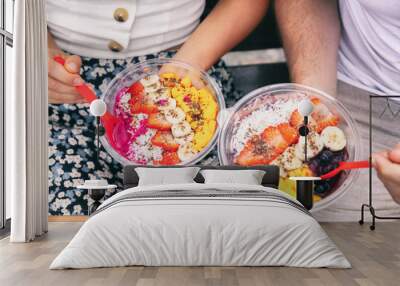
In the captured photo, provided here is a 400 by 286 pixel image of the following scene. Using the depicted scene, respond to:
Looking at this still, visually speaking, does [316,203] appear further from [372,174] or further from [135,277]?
[135,277]

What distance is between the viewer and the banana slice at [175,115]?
6996mm

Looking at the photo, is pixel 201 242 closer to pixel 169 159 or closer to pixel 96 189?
pixel 96 189

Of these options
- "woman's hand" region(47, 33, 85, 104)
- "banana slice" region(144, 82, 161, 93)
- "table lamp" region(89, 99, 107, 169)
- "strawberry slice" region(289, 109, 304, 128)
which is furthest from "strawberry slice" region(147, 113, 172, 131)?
"strawberry slice" region(289, 109, 304, 128)

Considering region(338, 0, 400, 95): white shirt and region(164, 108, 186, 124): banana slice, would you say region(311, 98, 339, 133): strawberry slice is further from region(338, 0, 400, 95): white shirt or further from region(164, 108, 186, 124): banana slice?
region(164, 108, 186, 124): banana slice

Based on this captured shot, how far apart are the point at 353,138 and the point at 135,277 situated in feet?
12.4

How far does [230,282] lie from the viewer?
3816 millimetres

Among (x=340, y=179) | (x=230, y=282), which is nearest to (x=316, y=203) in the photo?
(x=340, y=179)

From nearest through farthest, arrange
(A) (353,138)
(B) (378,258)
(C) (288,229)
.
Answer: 1. (C) (288,229)
2. (B) (378,258)
3. (A) (353,138)

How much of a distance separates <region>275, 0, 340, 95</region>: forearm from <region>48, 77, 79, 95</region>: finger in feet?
8.60

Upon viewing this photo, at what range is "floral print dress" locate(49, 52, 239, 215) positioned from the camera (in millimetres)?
7039

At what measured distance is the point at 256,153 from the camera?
695cm

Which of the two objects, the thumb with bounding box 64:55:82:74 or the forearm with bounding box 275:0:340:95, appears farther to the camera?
the thumb with bounding box 64:55:82:74

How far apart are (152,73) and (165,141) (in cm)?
84

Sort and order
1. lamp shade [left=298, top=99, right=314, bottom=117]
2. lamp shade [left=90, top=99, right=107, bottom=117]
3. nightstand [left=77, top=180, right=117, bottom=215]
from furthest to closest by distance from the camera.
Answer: lamp shade [left=90, top=99, right=107, bottom=117], lamp shade [left=298, top=99, right=314, bottom=117], nightstand [left=77, top=180, right=117, bottom=215]
